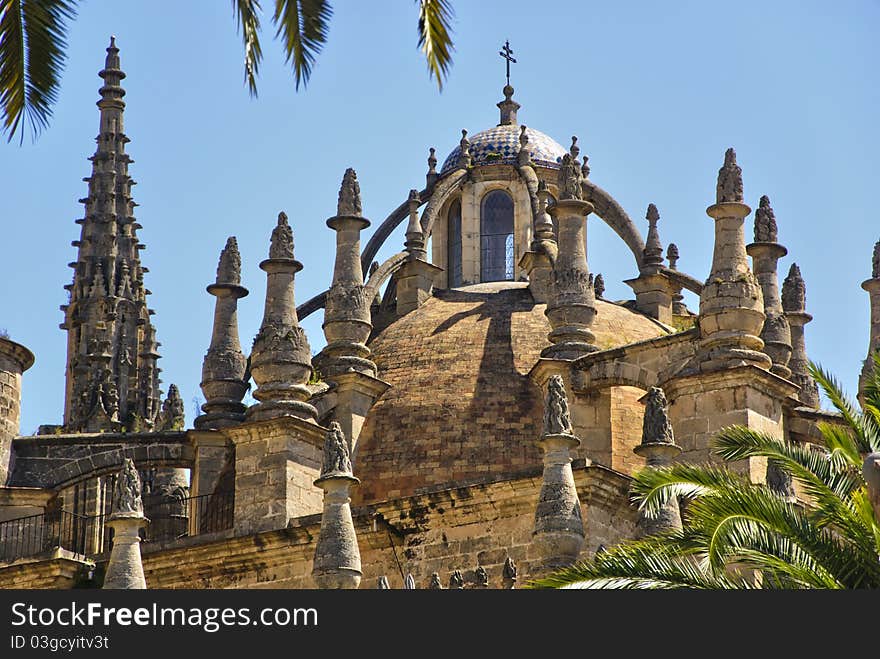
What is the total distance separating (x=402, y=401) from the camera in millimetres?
45781

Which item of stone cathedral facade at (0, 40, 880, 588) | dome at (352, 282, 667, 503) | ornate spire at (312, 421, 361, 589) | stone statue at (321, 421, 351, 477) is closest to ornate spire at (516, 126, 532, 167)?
stone cathedral facade at (0, 40, 880, 588)

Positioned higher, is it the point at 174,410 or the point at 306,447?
the point at 174,410

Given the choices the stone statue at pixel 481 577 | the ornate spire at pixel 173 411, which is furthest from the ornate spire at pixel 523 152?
the stone statue at pixel 481 577

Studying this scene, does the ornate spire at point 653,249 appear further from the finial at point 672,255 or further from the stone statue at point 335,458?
the stone statue at point 335,458

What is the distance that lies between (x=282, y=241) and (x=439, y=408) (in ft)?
16.4

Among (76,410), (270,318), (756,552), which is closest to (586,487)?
(270,318)

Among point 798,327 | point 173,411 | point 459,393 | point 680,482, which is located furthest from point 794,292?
point 680,482

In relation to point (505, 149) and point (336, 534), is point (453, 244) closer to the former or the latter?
point (505, 149)

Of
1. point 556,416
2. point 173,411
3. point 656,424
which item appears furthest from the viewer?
point 173,411

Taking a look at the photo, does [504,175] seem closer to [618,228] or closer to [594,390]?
[618,228]

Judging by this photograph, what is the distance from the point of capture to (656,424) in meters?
34.2

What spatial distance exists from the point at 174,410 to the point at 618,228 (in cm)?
997

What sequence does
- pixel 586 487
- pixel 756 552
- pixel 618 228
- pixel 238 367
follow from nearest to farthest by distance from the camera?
pixel 756 552, pixel 586 487, pixel 238 367, pixel 618 228

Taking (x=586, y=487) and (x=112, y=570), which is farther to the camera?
(x=586, y=487)
